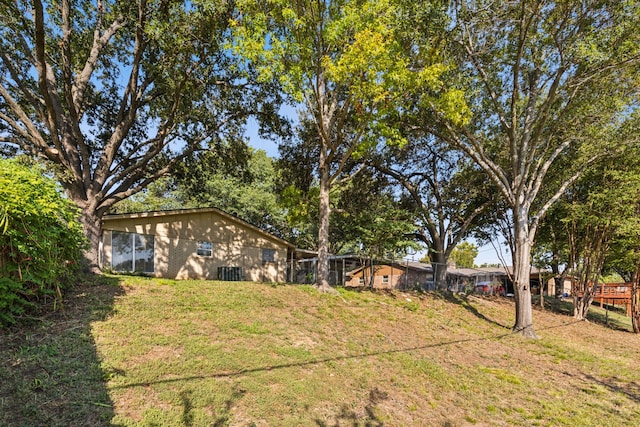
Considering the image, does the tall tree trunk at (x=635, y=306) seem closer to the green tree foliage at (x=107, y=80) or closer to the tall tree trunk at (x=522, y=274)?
the tall tree trunk at (x=522, y=274)

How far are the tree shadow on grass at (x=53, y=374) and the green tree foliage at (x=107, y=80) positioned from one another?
4930 millimetres

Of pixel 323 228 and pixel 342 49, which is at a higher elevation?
pixel 342 49

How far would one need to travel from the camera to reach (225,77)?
1187 cm

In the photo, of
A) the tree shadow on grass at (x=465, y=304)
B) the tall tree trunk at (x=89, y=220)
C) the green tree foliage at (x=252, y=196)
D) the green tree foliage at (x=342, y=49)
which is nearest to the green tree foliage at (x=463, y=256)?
the green tree foliage at (x=252, y=196)

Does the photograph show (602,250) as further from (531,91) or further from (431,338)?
(431,338)

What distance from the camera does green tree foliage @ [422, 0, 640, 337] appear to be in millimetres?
9023

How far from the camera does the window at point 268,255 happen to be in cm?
1775

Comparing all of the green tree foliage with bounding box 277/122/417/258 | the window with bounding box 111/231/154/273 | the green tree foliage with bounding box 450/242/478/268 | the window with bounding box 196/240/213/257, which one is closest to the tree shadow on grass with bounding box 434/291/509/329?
the green tree foliage with bounding box 277/122/417/258

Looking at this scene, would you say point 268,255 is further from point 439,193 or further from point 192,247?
point 439,193

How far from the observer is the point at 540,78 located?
1104 centimetres

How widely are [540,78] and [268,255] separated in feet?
47.2

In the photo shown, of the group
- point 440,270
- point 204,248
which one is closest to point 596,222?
point 440,270

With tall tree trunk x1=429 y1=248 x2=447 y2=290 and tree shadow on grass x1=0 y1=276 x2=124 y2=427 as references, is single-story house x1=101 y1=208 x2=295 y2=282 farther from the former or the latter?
tree shadow on grass x1=0 y1=276 x2=124 y2=427

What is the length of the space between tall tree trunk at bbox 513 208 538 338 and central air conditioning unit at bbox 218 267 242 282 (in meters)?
12.3
